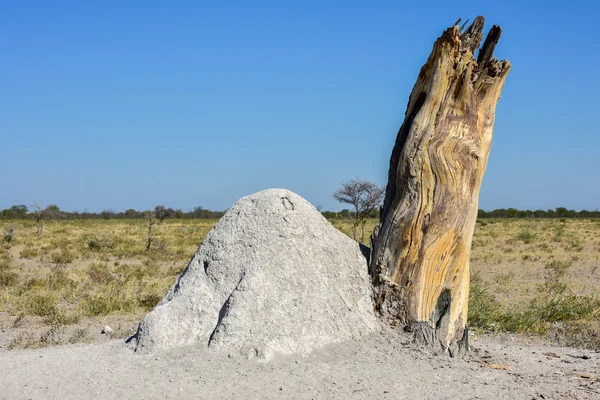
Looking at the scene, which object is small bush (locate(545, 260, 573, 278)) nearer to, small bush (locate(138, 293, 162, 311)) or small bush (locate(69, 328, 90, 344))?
small bush (locate(138, 293, 162, 311))

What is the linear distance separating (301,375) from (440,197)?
220 centimetres

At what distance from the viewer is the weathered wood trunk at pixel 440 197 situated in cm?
623

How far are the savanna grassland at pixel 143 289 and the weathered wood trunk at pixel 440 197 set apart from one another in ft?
8.47

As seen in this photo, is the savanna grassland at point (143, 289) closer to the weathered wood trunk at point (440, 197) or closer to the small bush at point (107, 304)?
the small bush at point (107, 304)

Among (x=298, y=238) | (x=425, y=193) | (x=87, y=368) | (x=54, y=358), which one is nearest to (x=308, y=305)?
(x=298, y=238)

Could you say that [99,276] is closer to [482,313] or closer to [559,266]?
[482,313]


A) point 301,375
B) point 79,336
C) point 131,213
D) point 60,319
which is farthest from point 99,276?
point 131,213

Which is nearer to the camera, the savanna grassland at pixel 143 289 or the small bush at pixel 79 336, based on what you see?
the small bush at pixel 79 336

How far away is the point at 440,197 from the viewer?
6.24 metres

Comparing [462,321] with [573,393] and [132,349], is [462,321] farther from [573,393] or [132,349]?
[132,349]

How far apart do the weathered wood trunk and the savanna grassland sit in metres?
2.58

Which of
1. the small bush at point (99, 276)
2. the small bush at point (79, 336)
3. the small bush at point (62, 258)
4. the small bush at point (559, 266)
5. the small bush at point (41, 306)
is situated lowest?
the small bush at point (79, 336)

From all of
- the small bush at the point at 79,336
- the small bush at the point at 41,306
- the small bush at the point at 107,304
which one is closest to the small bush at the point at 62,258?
the small bush at the point at 107,304

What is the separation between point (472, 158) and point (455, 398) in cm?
243
